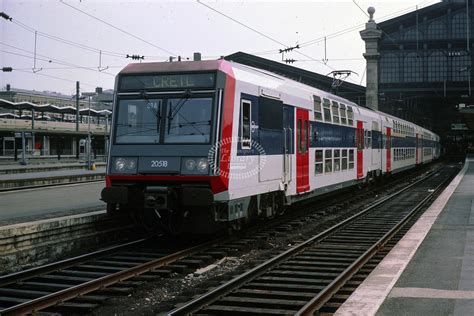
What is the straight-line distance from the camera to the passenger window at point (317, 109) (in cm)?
1501

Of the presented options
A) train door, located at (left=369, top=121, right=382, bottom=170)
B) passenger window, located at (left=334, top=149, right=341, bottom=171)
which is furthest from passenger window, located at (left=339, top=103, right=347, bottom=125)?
train door, located at (left=369, top=121, right=382, bottom=170)

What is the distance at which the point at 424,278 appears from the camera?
7383 mm

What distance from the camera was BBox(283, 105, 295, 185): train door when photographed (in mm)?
12586

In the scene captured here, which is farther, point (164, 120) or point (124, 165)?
point (124, 165)

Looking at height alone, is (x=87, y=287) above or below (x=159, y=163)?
below

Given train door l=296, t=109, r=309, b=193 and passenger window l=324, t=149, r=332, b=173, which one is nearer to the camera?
train door l=296, t=109, r=309, b=193

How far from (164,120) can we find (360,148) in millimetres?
11962

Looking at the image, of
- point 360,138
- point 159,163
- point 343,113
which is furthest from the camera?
point 360,138

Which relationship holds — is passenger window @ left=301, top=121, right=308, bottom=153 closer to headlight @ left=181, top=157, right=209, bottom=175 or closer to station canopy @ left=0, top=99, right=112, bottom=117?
headlight @ left=181, top=157, right=209, bottom=175

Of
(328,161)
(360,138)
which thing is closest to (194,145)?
→ (328,161)

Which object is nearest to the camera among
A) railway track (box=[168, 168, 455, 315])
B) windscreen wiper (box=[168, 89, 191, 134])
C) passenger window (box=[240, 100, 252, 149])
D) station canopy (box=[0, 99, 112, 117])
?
railway track (box=[168, 168, 455, 315])

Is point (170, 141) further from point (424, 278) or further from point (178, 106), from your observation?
point (424, 278)

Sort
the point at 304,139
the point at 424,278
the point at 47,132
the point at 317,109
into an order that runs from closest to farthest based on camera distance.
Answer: the point at 424,278, the point at 304,139, the point at 317,109, the point at 47,132

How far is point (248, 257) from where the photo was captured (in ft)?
32.8
